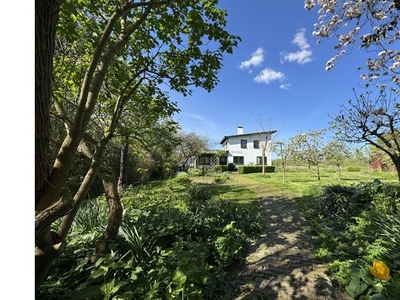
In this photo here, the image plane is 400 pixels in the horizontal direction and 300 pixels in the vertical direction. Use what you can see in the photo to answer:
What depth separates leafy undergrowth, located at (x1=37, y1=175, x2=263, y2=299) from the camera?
212cm

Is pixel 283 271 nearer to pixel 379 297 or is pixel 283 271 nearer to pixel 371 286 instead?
pixel 371 286

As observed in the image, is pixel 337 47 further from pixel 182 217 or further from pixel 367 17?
pixel 182 217

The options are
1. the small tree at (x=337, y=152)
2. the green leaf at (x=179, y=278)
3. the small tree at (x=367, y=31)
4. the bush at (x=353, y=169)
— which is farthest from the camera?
the bush at (x=353, y=169)

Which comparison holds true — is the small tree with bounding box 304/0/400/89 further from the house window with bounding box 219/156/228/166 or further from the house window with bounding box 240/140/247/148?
the house window with bounding box 219/156/228/166

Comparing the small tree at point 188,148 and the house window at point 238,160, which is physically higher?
the small tree at point 188,148

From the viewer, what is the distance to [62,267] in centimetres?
280

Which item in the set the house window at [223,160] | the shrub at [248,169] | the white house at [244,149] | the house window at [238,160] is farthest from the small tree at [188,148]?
the house window at [238,160]

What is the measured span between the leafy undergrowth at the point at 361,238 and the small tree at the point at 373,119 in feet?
4.16

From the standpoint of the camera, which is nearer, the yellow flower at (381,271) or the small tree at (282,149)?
the yellow flower at (381,271)

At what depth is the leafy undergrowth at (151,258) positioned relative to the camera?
6.95ft

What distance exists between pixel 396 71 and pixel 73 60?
8.19 meters

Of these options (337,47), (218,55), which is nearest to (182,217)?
(218,55)

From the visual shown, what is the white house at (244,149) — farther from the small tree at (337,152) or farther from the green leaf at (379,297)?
the green leaf at (379,297)

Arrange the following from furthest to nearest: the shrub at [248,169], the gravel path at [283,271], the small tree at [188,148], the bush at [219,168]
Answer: the bush at [219,168] < the shrub at [248,169] < the small tree at [188,148] < the gravel path at [283,271]
